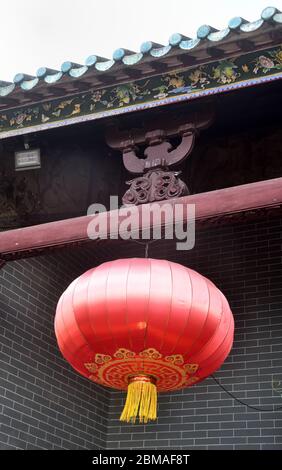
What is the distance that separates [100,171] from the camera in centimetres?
552

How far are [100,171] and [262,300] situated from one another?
5.77ft

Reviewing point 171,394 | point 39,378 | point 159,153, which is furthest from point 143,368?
point 171,394

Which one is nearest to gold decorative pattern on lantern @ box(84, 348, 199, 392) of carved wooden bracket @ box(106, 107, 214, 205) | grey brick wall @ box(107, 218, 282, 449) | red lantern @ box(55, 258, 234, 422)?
red lantern @ box(55, 258, 234, 422)

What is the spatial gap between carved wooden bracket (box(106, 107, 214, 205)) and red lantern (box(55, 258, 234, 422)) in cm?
62

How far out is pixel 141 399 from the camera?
11.5 ft

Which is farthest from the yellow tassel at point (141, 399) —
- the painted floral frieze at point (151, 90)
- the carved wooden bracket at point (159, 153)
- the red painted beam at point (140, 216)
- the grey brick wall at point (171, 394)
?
the grey brick wall at point (171, 394)

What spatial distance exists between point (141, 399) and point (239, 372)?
2.29 meters

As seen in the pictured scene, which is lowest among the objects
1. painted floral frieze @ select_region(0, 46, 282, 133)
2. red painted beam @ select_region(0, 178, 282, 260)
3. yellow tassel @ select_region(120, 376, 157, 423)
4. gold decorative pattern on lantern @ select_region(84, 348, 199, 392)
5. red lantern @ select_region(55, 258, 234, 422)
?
yellow tassel @ select_region(120, 376, 157, 423)

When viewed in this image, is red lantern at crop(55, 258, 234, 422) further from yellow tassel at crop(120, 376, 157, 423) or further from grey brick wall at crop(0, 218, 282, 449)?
grey brick wall at crop(0, 218, 282, 449)

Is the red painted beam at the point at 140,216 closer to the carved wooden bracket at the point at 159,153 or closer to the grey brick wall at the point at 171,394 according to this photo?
the carved wooden bracket at the point at 159,153

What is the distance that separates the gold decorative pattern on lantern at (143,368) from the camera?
343 centimetres

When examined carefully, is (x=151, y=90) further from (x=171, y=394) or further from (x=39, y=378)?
(x=171, y=394)

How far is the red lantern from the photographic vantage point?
3.33 meters

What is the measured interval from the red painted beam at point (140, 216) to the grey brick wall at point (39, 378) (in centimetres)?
112
